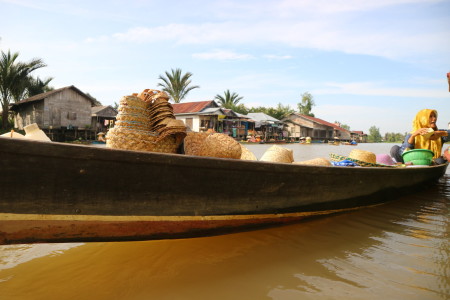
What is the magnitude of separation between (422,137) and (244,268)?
498 cm

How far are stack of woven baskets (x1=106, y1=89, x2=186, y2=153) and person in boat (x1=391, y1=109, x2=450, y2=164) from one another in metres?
4.69

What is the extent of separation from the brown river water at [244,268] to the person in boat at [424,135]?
2928mm

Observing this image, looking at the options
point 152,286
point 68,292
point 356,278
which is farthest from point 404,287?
point 68,292

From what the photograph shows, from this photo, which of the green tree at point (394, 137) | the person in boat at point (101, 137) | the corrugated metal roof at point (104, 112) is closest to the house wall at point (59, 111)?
the corrugated metal roof at point (104, 112)

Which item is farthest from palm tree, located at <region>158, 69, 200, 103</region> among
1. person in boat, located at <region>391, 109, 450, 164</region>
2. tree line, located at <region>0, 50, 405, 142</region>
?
person in boat, located at <region>391, 109, 450, 164</region>

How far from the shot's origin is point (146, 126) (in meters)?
2.14

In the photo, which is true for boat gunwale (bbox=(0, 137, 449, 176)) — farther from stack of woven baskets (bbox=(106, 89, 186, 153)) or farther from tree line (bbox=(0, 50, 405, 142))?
tree line (bbox=(0, 50, 405, 142))

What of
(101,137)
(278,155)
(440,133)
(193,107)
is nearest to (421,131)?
(440,133)

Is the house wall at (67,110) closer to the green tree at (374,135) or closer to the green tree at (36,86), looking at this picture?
the green tree at (36,86)

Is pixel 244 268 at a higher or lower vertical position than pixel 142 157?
lower

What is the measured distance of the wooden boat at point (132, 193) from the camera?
4.62 ft

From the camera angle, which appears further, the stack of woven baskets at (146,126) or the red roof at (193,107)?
the red roof at (193,107)

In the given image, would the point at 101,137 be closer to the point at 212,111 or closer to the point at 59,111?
the point at 59,111

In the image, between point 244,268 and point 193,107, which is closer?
point 244,268
